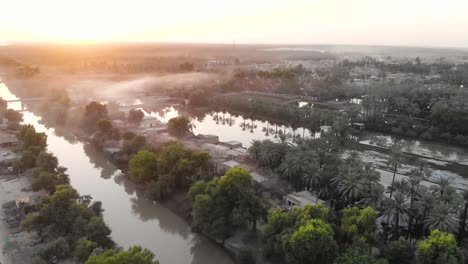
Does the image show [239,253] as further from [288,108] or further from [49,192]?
[288,108]

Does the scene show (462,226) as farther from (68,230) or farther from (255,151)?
(68,230)

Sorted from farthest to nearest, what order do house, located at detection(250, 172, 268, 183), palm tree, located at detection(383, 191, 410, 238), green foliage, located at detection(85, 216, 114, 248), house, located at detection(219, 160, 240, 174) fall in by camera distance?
house, located at detection(219, 160, 240, 174) < house, located at detection(250, 172, 268, 183) < palm tree, located at detection(383, 191, 410, 238) < green foliage, located at detection(85, 216, 114, 248)

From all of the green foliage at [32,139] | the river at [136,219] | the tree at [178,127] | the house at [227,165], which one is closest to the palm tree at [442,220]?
the river at [136,219]

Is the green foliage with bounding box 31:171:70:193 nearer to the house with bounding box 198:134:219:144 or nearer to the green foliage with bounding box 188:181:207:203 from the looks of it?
the green foliage with bounding box 188:181:207:203

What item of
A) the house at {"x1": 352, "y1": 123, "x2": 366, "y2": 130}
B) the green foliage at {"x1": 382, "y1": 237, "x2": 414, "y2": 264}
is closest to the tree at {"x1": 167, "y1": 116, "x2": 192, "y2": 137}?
the house at {"x1": 352, "y1": 123, "x2": 366, "y2": 130}

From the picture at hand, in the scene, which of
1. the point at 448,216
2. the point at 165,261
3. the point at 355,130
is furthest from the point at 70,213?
the point at 355,130

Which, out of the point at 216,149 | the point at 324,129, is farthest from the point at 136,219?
the point at 324,129
